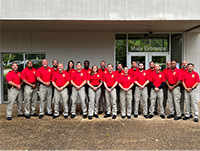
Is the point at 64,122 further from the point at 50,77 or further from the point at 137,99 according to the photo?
the point at 137,99

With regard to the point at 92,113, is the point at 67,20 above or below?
above

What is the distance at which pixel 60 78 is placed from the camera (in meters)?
6.60

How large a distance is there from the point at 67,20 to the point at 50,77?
6.96ft

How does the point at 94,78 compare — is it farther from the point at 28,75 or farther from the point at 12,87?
the point at 12,87

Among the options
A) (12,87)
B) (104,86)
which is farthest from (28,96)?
(104,86)

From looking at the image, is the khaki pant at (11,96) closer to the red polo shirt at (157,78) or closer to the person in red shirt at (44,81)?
the person in red shirt at (44,81)

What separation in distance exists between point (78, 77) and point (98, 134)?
7.25 feet

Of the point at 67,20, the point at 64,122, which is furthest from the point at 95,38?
the point at 64,122

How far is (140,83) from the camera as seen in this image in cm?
666

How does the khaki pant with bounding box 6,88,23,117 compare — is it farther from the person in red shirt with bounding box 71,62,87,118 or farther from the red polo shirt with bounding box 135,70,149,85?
the red polo shirt with bounding box 135,70,149,85

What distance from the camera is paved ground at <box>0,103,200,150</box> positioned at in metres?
4.40

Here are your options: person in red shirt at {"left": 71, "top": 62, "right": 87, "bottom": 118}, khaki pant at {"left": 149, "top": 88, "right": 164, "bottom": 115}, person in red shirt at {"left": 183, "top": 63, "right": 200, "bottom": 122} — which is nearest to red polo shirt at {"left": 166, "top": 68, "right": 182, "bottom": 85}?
person in red shirt at {"left": 183, "top": 63, "right": 200, "bottom": 122}

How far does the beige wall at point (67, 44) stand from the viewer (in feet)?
30.6

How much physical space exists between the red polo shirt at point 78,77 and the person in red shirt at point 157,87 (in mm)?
2324
